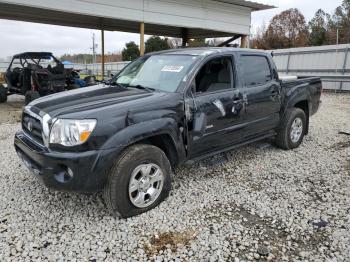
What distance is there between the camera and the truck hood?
3.06 metres

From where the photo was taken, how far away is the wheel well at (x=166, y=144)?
3.40 m

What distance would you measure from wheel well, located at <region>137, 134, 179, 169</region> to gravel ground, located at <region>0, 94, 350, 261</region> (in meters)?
0.49

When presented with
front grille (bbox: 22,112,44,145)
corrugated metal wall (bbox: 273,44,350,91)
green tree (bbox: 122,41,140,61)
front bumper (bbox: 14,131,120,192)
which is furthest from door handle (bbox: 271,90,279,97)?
green tree (bbox: 122,41,140,61)

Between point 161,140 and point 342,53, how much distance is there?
45.9 ft

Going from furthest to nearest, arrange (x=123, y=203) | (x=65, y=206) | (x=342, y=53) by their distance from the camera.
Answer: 1. (x=342, y=53)
2. (x=65, y=206)
3. (x=123, y=203)

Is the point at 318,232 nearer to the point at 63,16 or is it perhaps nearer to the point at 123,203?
the point at 123,203

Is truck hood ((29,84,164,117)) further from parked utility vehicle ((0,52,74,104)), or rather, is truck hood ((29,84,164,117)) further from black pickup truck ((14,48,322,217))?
parked utility vehicle ((0,52,74,104))

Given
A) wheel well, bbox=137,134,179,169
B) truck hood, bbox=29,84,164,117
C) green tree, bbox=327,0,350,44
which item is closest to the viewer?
truck hood, bbox=29,84,164,117

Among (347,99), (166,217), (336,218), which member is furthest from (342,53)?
(166,217)

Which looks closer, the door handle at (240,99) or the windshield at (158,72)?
the windshield at (158,72)

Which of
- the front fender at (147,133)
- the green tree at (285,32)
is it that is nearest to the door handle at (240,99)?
the front fender at (147,133)

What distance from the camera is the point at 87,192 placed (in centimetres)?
291

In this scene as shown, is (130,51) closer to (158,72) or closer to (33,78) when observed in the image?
(33,78)

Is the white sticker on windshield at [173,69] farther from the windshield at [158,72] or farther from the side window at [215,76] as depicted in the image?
the side window at [215,76]
